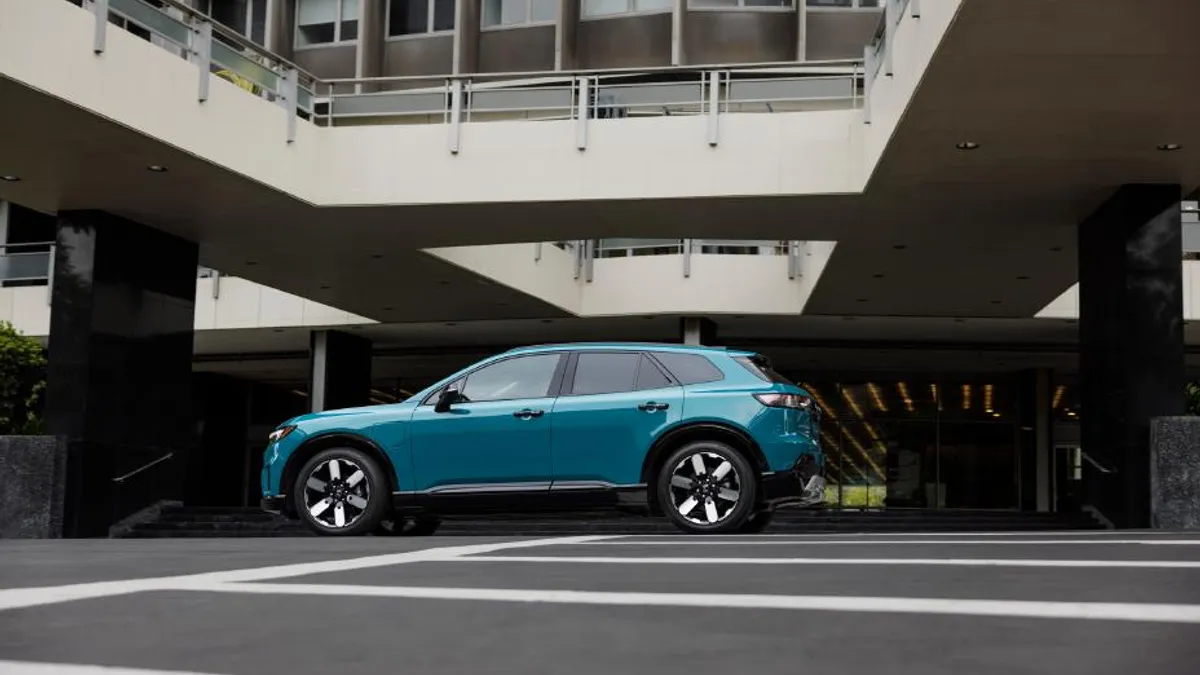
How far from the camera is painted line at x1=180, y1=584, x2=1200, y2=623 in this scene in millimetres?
4148

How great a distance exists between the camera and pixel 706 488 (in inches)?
433

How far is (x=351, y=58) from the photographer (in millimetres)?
35875

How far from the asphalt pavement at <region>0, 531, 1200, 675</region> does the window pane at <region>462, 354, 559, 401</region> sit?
4.36m

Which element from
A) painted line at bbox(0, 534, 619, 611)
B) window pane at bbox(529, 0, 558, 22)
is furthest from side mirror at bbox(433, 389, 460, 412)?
window pane at bbox(529, 0, 558, 22)

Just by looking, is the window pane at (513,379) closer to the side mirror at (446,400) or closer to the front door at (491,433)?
the front door at (491,433)

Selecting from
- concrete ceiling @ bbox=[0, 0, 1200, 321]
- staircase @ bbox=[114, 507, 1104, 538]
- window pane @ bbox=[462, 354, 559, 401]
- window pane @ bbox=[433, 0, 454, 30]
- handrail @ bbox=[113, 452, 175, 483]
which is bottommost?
staircase @ bbox=[114, 507, 1104, 538]

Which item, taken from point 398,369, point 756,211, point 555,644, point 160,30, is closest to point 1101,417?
point 756,211

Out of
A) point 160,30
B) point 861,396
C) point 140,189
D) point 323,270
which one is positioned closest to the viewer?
point 160,30

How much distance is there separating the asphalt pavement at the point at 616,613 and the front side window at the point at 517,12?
92.7 ft

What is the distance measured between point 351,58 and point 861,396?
49.7 ft

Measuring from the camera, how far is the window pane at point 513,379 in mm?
11539

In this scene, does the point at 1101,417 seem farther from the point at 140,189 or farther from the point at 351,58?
the point at 351,58

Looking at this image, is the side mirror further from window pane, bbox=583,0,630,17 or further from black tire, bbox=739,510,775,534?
window pane, bbox=583,0,630,17

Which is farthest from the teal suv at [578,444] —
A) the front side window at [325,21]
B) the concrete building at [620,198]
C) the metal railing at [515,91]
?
the front side window at [325,21]
